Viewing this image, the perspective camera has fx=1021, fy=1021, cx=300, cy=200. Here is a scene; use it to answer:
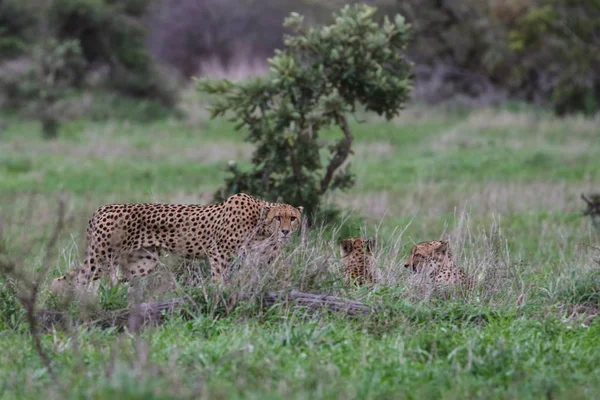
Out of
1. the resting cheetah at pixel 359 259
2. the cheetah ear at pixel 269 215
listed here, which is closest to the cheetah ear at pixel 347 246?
the resting cheetah at pixel 359 259

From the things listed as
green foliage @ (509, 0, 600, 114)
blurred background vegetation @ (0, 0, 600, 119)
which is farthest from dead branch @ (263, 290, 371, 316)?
green foliage @ (509, 0, 600, 114)

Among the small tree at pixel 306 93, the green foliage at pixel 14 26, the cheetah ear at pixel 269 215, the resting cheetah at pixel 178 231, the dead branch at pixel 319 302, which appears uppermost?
the green foliage at pixel 14 26

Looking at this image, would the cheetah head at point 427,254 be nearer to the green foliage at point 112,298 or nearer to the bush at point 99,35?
the green foliage at point 112,298

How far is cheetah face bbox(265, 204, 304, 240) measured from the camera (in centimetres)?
775

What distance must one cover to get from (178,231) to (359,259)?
1.51 metres

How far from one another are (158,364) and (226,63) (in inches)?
1464

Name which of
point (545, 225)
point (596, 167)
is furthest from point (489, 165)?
point (545, 225)

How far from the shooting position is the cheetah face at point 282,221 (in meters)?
7.75

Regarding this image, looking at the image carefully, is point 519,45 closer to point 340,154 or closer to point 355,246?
point 340,154

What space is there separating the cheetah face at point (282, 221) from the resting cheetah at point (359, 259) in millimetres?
527

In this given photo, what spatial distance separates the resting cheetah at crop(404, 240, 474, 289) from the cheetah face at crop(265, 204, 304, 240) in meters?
1.02

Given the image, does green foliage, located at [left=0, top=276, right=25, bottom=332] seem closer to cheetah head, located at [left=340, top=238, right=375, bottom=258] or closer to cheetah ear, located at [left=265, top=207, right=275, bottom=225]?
cheetah ear, located at [left=265, top=207, right=275, bottom=225]

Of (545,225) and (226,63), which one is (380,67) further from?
(226,63)

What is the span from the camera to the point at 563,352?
6.11 meters
